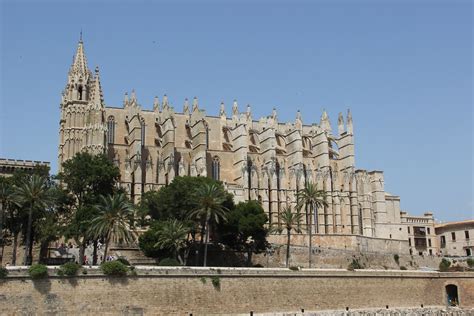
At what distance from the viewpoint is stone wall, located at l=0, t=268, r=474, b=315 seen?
113ft

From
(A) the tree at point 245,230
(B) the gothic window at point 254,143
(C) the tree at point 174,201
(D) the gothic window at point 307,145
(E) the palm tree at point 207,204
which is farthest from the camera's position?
(D) the gothic window at point 307,145

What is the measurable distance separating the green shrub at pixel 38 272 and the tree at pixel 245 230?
21.4 meters

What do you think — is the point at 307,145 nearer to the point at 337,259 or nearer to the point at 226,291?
the point at 337,259

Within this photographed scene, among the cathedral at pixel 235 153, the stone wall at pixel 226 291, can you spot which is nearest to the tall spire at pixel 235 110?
the cathedral at pixel 235 153

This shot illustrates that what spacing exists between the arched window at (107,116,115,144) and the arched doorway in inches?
1613

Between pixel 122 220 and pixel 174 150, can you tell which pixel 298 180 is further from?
pixel 122 220

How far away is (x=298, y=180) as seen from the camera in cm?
7775

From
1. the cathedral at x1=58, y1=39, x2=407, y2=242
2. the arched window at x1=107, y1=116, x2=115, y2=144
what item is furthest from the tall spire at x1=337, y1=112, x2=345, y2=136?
the arched window at x1=107, y1=116, x2=115, y2=144

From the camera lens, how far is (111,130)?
2891 inches

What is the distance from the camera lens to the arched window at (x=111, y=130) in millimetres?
72625

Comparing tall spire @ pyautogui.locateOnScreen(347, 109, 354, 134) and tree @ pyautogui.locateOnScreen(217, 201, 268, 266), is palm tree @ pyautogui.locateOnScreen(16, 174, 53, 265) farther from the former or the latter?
tall spire @ pyautogui.locateOnScreen(347, 109, 354, 134)

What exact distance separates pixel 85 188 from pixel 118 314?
16395mm

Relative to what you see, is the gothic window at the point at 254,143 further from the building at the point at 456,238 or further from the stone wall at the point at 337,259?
the building at the point at 456,238

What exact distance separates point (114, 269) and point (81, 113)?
3513 centimetres
